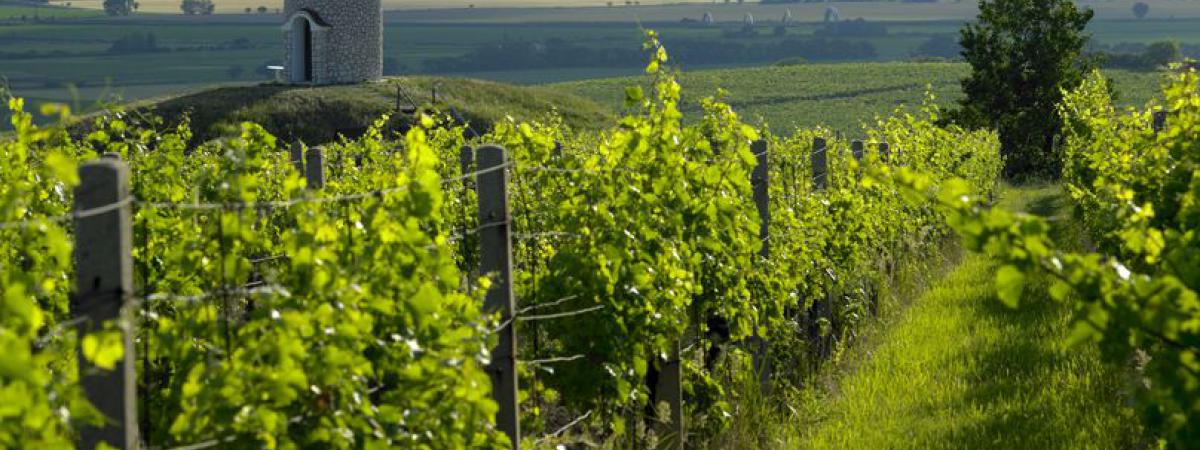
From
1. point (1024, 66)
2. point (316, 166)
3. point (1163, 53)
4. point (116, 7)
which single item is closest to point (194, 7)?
point (116, 7)

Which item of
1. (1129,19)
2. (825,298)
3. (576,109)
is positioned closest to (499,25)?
(1129,19)

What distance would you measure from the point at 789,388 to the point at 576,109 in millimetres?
36291

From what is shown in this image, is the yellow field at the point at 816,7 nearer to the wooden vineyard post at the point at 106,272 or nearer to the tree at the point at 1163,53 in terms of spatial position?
the tree at the point at 1163,53

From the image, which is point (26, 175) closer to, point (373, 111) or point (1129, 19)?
point (373, 111)

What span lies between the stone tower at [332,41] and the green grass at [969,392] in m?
32.5

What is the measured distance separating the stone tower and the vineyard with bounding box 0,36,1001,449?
30292mm

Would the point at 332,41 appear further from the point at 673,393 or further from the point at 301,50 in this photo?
the point at 673,393

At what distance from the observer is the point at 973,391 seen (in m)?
8.52

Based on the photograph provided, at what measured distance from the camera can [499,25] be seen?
162000mm

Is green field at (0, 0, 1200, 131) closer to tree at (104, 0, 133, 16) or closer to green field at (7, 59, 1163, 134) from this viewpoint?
green field at (7, 59, 1163, 134)

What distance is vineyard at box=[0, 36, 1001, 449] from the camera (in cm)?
335

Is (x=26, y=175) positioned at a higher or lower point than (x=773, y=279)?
higher

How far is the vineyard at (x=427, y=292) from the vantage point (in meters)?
3.35

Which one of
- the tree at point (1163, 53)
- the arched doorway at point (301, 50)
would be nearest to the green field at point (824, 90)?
the tree at point (1163, 53)
